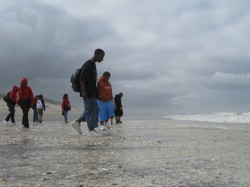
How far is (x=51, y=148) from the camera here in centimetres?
727

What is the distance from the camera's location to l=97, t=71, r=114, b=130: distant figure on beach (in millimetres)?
13112

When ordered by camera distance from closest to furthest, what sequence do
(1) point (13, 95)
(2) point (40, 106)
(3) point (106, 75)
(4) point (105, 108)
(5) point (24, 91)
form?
(4) point (105, 108) → (3) point (106, 75) → (5) point (24, 91) → (1) point (13, 95) → (2) point (40, 106)

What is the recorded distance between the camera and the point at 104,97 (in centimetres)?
1318

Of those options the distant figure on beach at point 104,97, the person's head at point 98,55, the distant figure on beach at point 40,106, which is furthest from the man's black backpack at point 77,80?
the distant figure on beach at point 40,106

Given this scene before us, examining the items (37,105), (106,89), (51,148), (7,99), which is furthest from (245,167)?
(37,105)

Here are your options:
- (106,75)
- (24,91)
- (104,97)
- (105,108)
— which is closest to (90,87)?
(104,97)

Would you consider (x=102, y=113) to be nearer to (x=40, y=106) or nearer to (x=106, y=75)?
(x=106, y=75)

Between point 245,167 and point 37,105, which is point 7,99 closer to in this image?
point 37,105

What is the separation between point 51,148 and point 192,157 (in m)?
2.73

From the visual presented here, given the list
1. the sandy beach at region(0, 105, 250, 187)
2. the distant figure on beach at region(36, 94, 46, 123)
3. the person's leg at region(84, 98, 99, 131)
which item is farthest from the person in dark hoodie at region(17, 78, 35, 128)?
the distant figure on beach at region(36, 94, 46, 123)

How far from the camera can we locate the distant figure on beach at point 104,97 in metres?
13.1

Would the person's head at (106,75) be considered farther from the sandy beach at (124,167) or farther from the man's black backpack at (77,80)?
the sandy beach at (124,167)

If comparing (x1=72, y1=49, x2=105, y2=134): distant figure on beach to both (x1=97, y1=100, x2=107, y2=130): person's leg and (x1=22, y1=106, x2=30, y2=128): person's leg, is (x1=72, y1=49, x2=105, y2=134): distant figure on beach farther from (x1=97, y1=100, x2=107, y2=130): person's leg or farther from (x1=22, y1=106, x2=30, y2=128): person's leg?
(x1=22, y1=106, x2=30, y2=128): person's leg

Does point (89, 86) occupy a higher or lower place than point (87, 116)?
higher
